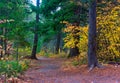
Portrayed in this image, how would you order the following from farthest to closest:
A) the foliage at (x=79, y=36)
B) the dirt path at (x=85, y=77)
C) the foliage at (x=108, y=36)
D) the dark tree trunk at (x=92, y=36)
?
the foliage at (x=79, y=36) → the foliage at (x=108, y=36) → the dark tree trunk at (x=92, y=36) → the dirt path at (x=85, y=77)

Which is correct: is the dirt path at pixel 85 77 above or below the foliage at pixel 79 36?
below

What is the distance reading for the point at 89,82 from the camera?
10977 mm

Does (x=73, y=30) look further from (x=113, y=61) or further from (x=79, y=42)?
(x=113, y=61)

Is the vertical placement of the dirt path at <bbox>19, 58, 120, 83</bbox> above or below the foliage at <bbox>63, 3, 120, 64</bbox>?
below

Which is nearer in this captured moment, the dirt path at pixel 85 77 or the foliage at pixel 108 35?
the dirt path at pixel 85 77

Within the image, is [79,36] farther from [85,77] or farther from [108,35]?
[85,77]

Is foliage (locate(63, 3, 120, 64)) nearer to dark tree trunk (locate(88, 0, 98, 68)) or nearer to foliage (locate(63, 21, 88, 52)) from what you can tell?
foliage (locate(63, 21, 88, 52))

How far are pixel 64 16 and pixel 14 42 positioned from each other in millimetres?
5752

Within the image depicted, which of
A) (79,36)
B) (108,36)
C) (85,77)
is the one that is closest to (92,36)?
(108,36)

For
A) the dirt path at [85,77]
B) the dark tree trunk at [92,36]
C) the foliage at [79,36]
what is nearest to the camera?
the dirt path at [85,77]

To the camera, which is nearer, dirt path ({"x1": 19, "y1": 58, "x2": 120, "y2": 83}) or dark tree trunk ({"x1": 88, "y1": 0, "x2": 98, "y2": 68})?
dirt path ({"x1": 19, "y1": 58, "x2": 120, "y2": 83})

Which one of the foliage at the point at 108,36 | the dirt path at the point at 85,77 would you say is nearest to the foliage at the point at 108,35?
the foliage at the point at 108,36

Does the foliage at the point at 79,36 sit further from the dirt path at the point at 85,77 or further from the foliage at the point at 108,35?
the dirt path at the point at 85,77

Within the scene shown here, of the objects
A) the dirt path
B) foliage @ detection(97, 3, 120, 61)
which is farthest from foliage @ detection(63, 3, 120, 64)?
the dirt path
